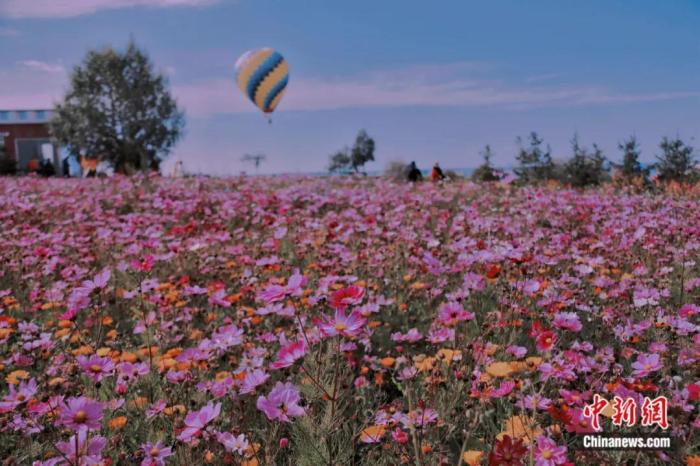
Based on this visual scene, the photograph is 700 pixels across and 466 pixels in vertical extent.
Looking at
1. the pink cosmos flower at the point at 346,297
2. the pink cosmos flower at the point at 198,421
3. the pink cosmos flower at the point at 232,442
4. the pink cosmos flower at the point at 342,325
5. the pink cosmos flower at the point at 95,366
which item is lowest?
the pink cosmos flower at the point at 232,442

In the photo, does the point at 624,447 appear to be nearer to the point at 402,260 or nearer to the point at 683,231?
the point at 402,260

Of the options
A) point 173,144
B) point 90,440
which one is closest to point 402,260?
point 90,440

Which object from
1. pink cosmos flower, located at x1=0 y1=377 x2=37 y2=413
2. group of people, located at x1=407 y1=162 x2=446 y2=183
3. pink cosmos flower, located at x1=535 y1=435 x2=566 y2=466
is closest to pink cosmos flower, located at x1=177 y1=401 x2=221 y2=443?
pink cosmos flower, located at x1=0 y1=377 x2=37 y2=413

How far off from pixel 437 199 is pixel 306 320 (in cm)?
536

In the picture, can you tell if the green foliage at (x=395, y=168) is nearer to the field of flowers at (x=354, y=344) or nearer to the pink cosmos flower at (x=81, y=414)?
the field of flowers at (x=354, y=344)

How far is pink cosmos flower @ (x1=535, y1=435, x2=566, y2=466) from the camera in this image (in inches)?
64.7

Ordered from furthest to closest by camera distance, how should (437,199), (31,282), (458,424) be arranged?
(437,199) → (31,282) → (458,424)

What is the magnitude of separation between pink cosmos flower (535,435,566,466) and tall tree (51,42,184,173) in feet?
133

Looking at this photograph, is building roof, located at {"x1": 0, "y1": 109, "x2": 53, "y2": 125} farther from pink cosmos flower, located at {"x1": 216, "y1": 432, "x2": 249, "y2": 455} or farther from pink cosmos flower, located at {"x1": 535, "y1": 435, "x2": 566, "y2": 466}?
pink cosmos flower, located at {"x1": 535, "y1": 435, "x2": 566, "y2": 466}

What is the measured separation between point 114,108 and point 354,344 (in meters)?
42.1

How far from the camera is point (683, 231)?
5.21 meters

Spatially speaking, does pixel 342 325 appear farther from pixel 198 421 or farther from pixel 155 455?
pixel 155 455

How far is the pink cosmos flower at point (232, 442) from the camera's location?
2020 mm

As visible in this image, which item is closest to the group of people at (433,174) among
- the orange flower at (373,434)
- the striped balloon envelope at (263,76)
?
the striped balloon envelope at (263,76)
